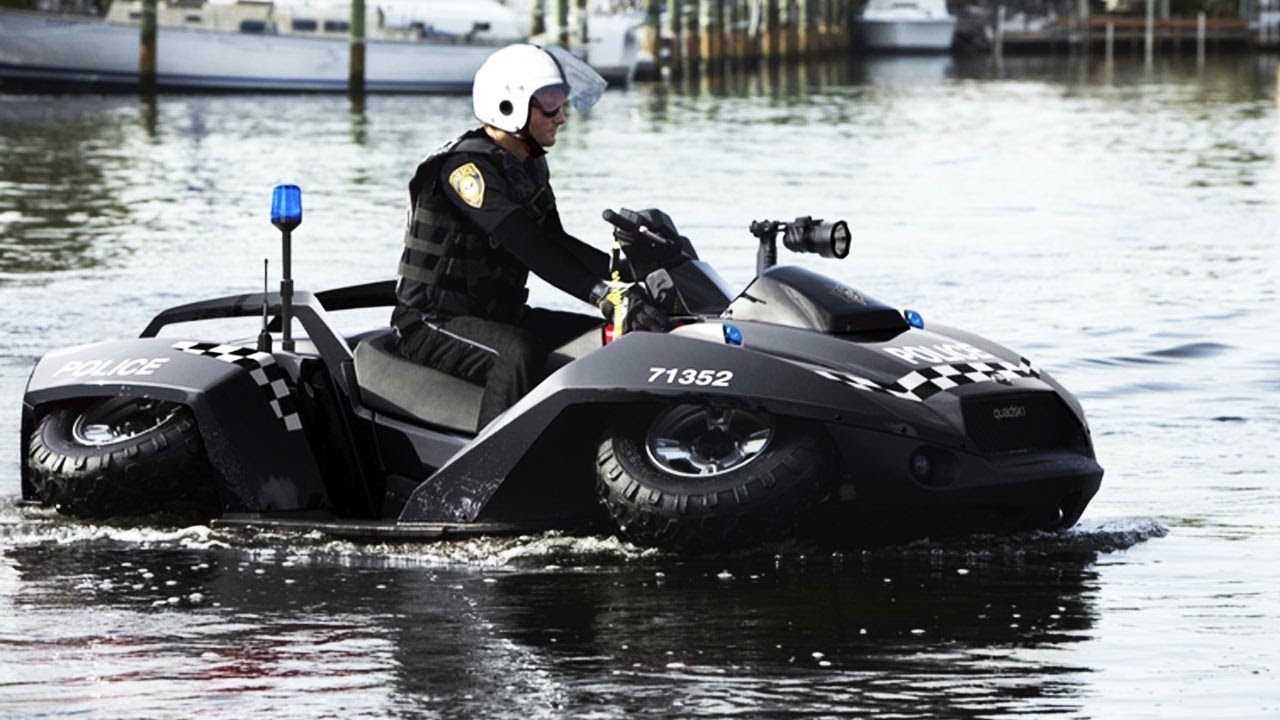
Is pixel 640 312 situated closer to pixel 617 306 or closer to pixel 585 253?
pixel 617 306

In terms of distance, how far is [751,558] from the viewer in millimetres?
8789

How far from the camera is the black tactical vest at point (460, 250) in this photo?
8836 mm

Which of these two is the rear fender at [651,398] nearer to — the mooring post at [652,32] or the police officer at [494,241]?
the police officer at [494,241]

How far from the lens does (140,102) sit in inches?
2112

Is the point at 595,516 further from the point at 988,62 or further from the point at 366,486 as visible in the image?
the point at 988,62

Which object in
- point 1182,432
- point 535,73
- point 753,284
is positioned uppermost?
point 535,73

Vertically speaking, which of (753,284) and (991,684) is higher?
(753,284)

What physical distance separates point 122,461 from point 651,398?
199 cm

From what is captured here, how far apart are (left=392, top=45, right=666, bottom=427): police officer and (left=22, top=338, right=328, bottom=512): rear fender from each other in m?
0.48

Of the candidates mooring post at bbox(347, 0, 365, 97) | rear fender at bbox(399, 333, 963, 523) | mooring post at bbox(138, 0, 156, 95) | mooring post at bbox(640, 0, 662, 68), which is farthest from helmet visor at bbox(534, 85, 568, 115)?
mooring post at bbox(640, 0, 662, 68)

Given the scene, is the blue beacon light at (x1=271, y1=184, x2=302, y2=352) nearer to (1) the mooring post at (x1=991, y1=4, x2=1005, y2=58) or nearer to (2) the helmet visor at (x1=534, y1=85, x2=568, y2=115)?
(2) the helmet visor at (x1=534, y1=85, x2=568, y2=115)

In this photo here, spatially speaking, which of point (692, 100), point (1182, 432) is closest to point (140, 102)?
point (692, 100)

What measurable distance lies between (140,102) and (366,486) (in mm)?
45911

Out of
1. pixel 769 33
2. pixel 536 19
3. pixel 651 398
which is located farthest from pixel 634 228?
pixel 769 33
